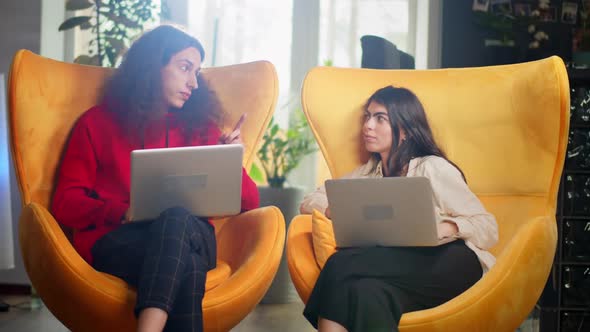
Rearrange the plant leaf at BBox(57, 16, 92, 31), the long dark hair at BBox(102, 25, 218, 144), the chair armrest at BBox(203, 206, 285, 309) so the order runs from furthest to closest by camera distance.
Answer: the plant leaf at BBox(57, 16, 92, 31) < the long dark hair at BBox(102, 25, 218, 144) < the chair armrest at BBox(203, 206, 285, 309)

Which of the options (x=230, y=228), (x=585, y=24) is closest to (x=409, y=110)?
(x=230, y=228)

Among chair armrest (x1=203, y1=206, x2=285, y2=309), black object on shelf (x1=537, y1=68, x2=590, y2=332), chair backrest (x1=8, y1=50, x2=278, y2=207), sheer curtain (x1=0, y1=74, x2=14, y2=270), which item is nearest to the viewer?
chair armrest (x1=203, y1=206, x2=285, y2=309)

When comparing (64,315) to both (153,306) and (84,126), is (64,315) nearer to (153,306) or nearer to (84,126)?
(153,306)

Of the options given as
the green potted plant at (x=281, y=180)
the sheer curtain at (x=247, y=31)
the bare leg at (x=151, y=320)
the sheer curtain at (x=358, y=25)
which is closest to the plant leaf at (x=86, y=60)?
the sheer curtain at (x=247, y=31)

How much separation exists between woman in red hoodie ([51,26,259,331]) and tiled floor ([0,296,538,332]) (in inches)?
35.3

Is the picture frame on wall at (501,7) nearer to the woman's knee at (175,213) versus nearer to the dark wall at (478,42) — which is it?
the dark wall at (478,42)

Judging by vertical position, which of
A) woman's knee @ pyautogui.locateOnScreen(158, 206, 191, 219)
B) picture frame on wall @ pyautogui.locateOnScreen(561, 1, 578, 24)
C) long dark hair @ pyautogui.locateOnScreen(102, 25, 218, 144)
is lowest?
woman's knee @ pyautogui.locateOnScreen(158, 206, 191, 219)

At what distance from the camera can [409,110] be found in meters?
2.20

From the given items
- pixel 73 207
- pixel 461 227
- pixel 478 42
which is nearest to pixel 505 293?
pixel 461 227

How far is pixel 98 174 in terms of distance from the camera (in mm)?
2186

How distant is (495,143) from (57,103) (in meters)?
1.36

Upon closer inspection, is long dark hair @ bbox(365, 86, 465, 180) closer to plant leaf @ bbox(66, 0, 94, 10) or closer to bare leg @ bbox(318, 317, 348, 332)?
bare leg @ bbox(318, 317, 348, 332)

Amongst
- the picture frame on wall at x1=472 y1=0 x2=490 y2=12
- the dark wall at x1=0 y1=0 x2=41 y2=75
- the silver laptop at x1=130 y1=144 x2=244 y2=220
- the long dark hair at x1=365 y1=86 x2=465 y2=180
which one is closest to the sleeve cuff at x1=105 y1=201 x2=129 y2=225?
the silver laptop at x1=130 y1=144 x2=244 y2=220

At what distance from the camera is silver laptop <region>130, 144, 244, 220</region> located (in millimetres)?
1872
